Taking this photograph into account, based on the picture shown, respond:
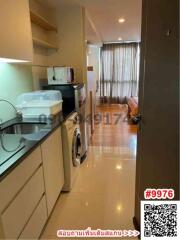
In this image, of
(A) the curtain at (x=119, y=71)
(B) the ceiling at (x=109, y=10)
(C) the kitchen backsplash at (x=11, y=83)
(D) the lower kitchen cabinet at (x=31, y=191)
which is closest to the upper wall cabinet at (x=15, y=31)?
(C) the kitchen backsplash at (x=11, y=83)

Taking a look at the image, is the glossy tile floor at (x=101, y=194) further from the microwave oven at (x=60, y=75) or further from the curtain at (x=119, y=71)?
the curtain at (x=119, y=71)

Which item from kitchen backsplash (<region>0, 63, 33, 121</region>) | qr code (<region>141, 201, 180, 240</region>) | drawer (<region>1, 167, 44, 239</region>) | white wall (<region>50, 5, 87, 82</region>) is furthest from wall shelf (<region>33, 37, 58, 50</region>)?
qr code (<region>141, 201, 180, 240</region>)

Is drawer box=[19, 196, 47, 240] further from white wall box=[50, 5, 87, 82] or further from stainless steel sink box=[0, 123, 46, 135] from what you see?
white wall box=[50, 5, 87, 82]

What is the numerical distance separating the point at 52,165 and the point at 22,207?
594 millimetres

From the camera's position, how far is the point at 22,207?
4.10 ft

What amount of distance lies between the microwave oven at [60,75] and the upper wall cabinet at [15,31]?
880 millimetres

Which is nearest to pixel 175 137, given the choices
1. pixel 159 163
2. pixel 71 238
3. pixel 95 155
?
pixel 159 163

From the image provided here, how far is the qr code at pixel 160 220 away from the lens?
1300mm

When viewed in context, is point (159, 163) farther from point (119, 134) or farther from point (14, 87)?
point (119, 134)

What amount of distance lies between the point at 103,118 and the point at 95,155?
2595 mm

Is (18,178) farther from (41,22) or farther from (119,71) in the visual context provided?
(119,71)

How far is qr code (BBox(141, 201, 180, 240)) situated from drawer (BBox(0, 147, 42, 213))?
943mm

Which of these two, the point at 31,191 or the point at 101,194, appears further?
the point at 101,194

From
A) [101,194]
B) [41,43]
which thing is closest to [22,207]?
[101,194]
